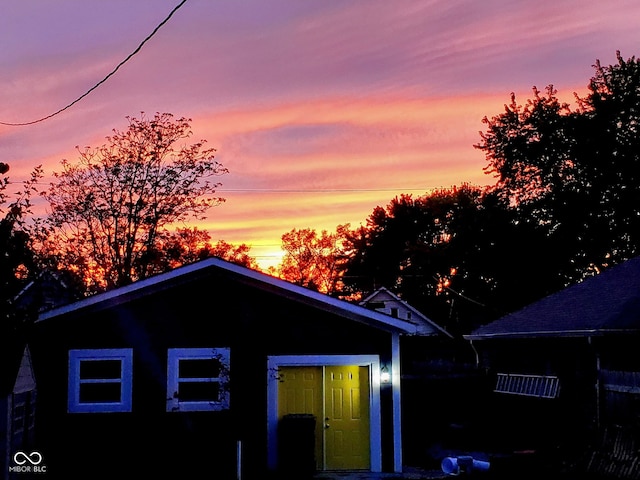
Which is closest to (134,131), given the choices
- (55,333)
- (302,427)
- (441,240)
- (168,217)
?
(168,217)

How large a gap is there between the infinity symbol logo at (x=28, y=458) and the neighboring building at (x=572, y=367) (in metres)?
11.5

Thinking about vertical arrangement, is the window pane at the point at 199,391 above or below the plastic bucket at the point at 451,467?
above

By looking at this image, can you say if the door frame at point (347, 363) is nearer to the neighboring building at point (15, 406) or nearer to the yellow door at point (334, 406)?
the yellow door at point (334, 406)

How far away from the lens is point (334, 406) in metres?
17.5

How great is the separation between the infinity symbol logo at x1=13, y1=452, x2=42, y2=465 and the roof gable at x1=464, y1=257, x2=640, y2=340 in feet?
41.1

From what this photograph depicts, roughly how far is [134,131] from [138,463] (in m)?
23.7

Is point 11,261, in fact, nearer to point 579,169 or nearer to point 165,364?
point 165,364

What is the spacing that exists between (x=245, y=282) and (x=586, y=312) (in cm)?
962

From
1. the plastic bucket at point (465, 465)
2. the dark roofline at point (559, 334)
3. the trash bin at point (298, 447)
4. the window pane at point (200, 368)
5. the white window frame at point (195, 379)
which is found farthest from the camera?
the dark roofline at point (559, 334)

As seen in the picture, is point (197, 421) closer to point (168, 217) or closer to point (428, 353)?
point (168, 217)

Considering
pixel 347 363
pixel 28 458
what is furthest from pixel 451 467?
pixel 28 458

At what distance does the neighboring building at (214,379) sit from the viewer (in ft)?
54.9

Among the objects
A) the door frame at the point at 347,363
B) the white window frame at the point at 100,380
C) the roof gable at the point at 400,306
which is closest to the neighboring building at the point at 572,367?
the door frame at the point at 347,363

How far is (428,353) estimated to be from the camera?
161 feet
